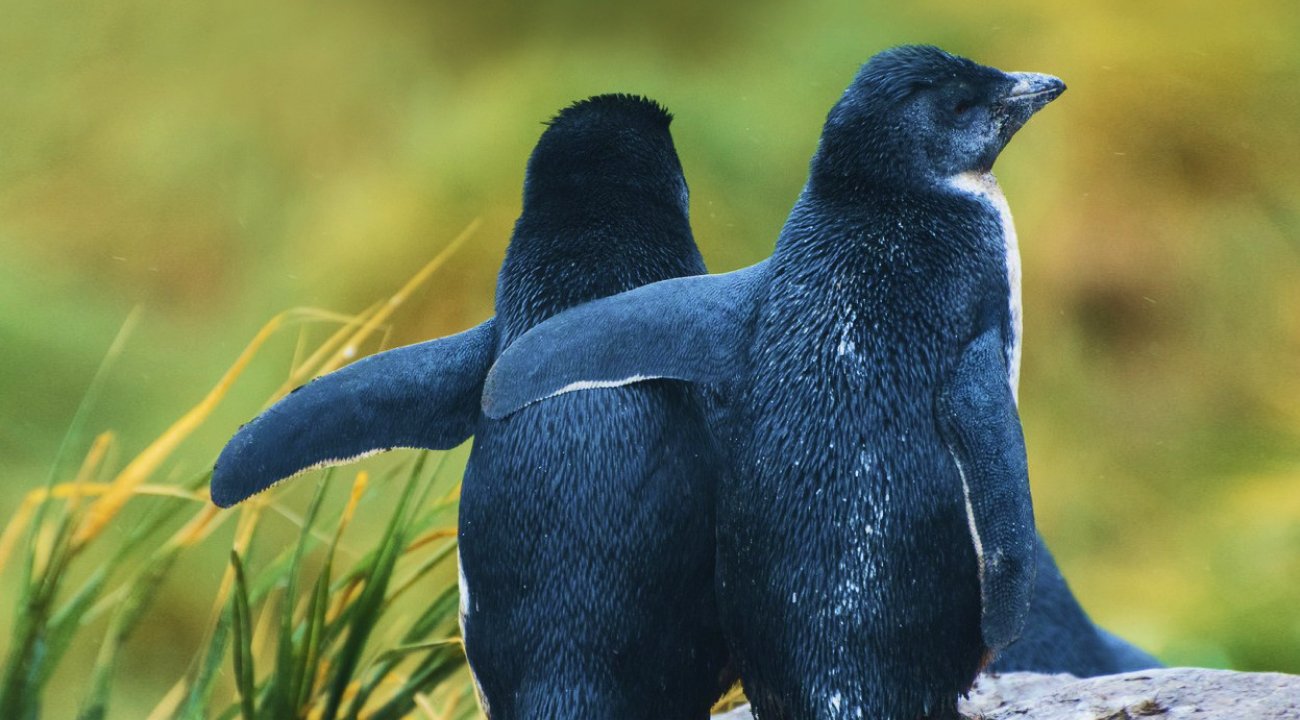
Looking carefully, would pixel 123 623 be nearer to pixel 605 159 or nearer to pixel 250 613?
pixel 250 613

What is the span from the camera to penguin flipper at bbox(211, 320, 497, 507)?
4.19 ft

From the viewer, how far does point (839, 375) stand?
3.64ft

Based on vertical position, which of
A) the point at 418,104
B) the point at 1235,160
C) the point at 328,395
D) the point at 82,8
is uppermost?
the point at 82,8

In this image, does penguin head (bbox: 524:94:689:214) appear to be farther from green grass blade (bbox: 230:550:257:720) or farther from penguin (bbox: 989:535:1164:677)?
penguin (bbox: 989:535:1164:677)

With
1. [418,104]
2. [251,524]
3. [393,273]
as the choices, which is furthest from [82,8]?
[251,524]

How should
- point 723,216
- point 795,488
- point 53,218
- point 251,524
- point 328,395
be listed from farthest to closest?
point 53,218 < point 723,216 < point 251,524 < point 328,395 < point 795,488

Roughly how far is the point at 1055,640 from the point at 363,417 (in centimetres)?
90

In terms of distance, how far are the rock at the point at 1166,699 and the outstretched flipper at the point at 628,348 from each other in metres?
0.49

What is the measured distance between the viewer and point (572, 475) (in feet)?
3.84

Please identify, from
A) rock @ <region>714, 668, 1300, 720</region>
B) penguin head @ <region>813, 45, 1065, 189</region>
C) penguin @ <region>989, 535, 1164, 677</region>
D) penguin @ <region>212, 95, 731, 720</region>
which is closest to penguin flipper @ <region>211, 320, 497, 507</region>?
penguin @ <region>212, 95, 731, 720</region>

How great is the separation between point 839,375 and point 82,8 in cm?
264

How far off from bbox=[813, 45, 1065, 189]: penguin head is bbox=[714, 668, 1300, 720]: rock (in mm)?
493

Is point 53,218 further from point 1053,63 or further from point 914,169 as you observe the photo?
point 914,169

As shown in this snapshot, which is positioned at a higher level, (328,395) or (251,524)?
(328,395)
